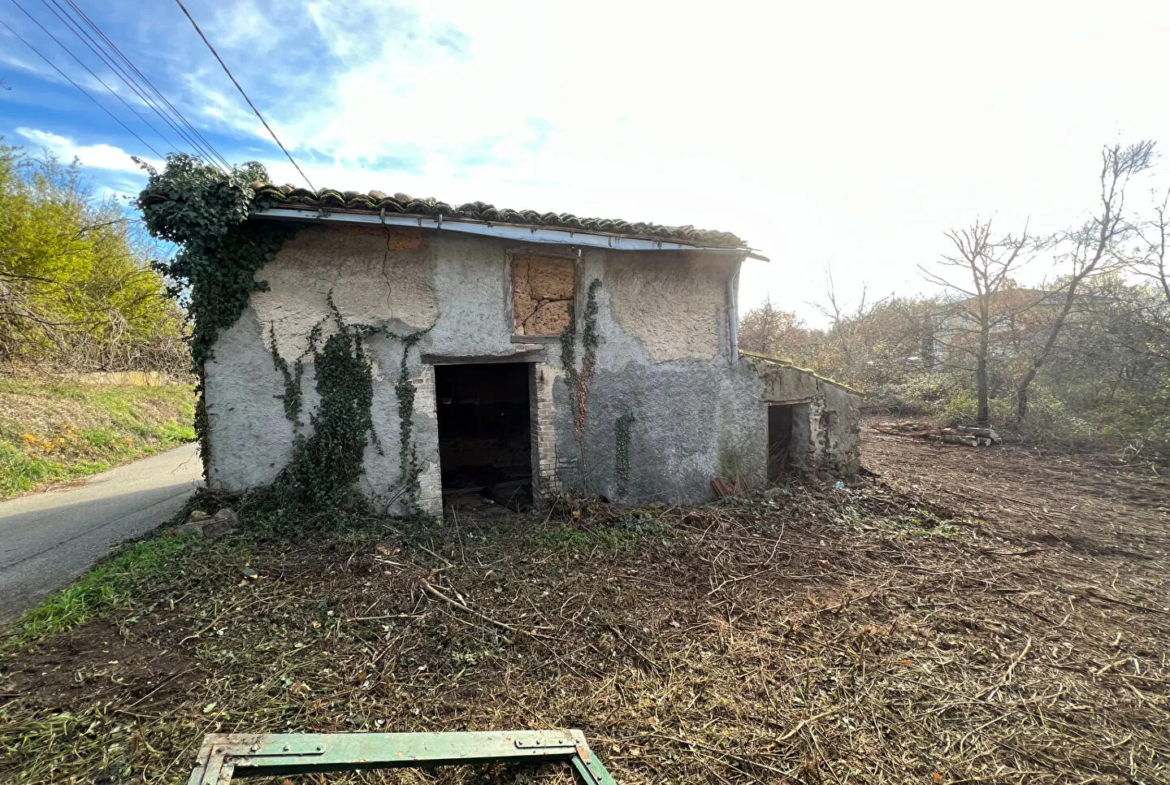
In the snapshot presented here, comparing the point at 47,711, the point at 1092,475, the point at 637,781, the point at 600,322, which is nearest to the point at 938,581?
the point at 637,781

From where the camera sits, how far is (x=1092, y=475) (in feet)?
28.1

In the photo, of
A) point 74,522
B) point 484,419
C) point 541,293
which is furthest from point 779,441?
point 74,522

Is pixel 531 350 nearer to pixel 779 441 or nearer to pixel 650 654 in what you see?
pixel 650 654

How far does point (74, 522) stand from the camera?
20.8ft

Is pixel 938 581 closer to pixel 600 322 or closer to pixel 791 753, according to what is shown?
pixel 791 753

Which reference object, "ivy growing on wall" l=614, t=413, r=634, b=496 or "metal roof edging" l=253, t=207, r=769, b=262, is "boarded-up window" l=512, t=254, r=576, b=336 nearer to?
"metal roof edging" l=253, t=207, r=769, b=262

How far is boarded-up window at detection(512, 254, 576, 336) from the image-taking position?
236 inches

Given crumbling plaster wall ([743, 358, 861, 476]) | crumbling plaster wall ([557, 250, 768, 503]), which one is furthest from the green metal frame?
crumbling plaster wall ([743, 358, 861, 476])

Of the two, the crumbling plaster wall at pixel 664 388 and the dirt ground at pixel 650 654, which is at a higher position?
the crumbling plaster wall at pixel 664 388

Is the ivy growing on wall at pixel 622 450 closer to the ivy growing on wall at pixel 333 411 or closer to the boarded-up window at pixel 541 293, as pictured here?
the boarded-up window at pixel 541 293

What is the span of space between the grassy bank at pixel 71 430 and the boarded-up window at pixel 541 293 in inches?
366

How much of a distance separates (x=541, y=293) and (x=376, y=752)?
192 inches

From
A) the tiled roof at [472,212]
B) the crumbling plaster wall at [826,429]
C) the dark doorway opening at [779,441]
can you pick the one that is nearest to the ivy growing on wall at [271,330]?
the tiled roof at [472,212]

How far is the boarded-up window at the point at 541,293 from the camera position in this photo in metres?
6.00
